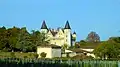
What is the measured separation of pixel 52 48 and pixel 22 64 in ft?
279

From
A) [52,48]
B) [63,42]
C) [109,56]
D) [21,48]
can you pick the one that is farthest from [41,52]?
[63,42]

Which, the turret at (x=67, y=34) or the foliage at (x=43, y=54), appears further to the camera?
the turret at (x=67, y=34)

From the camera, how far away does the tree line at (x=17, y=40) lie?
122m

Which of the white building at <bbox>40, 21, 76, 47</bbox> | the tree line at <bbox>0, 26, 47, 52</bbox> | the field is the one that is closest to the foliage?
the tree line at <bbox>0, 26, 47, 52</bbox>

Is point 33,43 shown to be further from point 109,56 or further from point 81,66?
point 81,66

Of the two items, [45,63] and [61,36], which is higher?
[61,36]

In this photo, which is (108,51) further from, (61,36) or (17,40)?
(61,36)

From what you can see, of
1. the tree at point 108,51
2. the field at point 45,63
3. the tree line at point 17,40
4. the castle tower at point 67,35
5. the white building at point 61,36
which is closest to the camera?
the field at point 45,63

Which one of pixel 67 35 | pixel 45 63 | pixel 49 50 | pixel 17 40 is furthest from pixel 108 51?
pixel 67 35

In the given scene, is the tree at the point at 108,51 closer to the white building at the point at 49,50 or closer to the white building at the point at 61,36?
the white building at the point at 49,50

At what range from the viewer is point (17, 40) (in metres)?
126

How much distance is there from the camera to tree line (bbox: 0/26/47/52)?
399 ft

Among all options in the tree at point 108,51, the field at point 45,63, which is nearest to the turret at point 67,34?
the tree at point 108,51

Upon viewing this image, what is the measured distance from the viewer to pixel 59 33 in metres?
182
